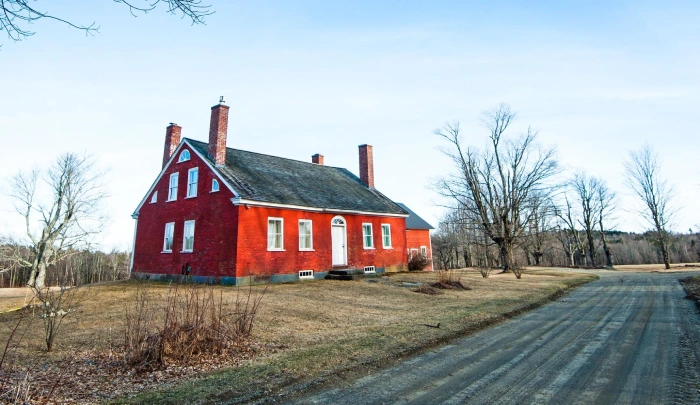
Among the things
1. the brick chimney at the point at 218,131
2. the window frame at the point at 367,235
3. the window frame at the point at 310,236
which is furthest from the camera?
the window frame at the point at 367,235

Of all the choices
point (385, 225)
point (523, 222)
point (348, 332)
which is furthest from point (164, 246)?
point (523, 222)

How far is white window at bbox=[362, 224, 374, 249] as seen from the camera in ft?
76.3

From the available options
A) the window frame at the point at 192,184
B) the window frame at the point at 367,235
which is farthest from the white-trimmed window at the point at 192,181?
the window frame at the point at 367,235

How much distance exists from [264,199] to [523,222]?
68.9 ft

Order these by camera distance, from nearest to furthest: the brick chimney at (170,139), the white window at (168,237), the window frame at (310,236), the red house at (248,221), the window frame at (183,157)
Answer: the red house at (248,221)
the window frame at (310,236)
the white window at (168,237)
the window frame at (183,157)
the brick chimney at (170,139)

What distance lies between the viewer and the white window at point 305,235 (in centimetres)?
1982

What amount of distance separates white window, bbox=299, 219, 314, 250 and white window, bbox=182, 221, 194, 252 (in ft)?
18.7

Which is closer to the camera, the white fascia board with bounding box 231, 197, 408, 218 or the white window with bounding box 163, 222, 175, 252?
the white fascia board with bounding box 231, 197, 408, 218

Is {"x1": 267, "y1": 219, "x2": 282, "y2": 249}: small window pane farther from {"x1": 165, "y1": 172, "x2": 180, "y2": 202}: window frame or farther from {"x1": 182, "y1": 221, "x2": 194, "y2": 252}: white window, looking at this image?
{"x1": 165, "y1": 172, "x2": 180, "y2": 202}: window frame

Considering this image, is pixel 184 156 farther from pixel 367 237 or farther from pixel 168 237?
pixel 367 237

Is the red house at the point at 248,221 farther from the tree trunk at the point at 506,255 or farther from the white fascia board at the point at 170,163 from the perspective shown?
the tree trunk at the point at 506,255

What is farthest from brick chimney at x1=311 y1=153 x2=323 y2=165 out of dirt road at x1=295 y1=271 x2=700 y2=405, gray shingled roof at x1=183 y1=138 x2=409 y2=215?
dirt road at x1=295 y1=271 x2=700 y2=405

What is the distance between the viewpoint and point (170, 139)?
2297 centimetres

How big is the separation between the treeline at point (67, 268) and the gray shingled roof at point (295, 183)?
781cm
